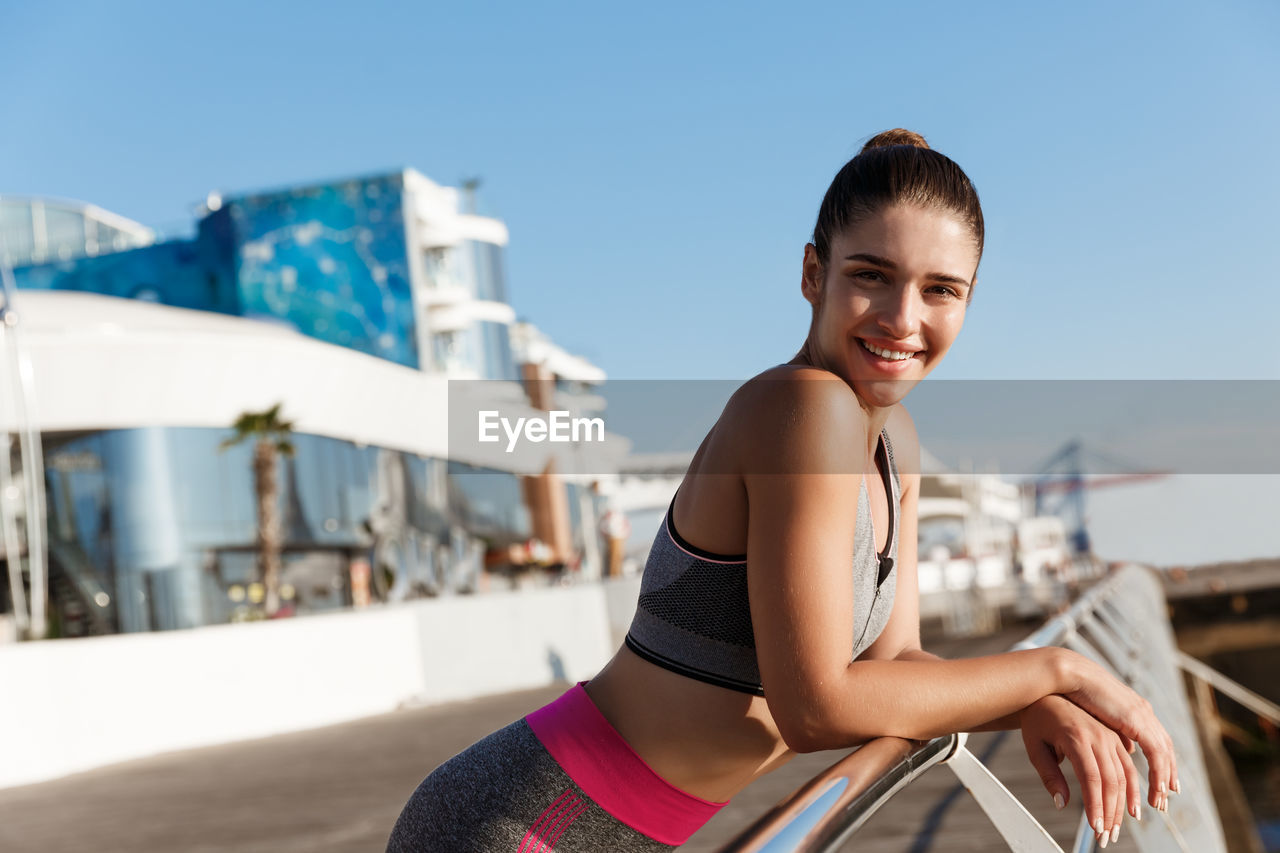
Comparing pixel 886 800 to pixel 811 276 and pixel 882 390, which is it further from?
pixel 811 276

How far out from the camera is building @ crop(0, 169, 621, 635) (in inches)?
829

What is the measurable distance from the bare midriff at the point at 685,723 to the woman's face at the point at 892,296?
37 centimetres

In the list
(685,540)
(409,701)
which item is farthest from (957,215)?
(409,701)

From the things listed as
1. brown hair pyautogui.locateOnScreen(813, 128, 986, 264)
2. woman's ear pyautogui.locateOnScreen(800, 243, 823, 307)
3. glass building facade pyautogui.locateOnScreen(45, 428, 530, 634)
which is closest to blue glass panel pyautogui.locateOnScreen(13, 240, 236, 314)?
glass building facade pyautogui.locateOnScreen(45, 428, 530, 634)

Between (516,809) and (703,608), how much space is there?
319mm

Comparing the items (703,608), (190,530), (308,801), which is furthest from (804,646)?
(190,530)

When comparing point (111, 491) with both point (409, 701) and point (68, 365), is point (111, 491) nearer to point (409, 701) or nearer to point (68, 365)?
point (68, 365)

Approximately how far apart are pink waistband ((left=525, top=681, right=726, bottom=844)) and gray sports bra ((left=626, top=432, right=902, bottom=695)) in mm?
95

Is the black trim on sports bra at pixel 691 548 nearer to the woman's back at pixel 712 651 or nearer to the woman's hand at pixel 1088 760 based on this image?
the woman's back at pixel 712 651

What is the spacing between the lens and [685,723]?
130cm

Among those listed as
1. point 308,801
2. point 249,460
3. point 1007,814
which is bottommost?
point 308,801

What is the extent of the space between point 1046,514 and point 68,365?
50.7 metres

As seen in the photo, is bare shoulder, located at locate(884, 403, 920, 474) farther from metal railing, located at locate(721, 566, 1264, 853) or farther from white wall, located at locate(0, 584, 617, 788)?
white wall, located at locate(0, 584, 617, 788)

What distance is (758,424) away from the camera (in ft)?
3.92
